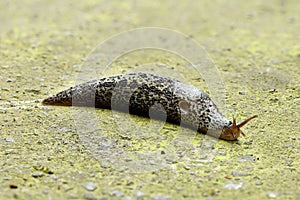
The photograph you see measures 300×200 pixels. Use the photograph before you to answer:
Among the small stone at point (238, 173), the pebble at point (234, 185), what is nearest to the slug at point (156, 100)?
the small stone at point (238, 173)

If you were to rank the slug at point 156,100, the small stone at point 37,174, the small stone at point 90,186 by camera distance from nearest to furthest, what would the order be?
the small stone at point 90,186 < the small stone at point 37,174 < the slug at point 156,100

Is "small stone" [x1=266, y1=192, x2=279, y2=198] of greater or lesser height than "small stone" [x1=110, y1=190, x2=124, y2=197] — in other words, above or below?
above

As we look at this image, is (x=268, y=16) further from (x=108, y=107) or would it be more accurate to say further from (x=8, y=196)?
(x=8, y=196)

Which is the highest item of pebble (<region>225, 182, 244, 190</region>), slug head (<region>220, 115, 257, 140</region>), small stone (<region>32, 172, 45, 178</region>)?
slug head (<region>220, 115, 257, 140</region>)

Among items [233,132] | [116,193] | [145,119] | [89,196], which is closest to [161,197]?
[116,193]

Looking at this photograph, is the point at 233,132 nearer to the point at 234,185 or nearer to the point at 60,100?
the point at 234,185

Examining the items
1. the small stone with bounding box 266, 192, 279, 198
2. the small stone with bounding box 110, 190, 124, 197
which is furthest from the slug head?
the small stone with bounding box 110, 190, 124, 197

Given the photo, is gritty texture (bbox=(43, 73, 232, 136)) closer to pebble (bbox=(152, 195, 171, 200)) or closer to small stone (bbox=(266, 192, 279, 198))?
small stone (bbox=(266, 192, 279, 198))

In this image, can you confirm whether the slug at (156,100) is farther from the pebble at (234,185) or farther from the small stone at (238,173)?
the pebble at (234,185)
